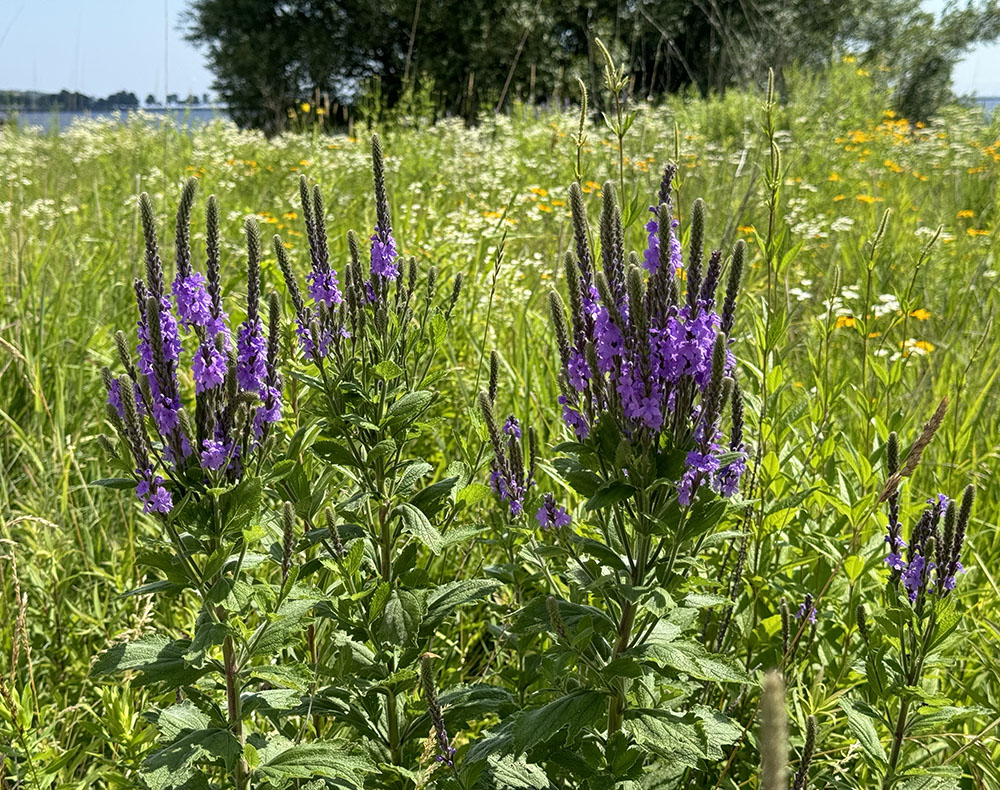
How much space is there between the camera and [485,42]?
21375 millimetres

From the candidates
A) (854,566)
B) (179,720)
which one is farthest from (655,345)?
(179,720)

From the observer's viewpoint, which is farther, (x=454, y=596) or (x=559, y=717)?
(x=454, y=596)

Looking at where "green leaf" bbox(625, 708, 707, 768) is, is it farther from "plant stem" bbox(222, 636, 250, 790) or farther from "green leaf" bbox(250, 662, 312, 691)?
"plant stem" bbox(222, 636, 250, 790)

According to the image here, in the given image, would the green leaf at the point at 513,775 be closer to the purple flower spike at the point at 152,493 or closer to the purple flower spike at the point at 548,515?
the purple flower spike at the point at 548,515

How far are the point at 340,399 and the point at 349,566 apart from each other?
36cm

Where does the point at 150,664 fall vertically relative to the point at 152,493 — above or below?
below

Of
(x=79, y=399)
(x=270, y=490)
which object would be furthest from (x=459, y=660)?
(x=79, y=399)

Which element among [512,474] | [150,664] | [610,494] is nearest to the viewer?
[610,494]

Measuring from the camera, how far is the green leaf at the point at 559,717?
141cm

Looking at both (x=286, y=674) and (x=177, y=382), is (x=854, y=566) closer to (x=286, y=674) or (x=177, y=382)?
(x=286, y=674)

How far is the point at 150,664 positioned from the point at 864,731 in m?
1.42

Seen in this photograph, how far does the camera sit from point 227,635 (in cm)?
148

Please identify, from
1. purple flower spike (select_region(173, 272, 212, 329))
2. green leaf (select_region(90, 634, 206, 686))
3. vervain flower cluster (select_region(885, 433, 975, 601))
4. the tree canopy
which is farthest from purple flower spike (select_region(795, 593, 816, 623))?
the tree canopy

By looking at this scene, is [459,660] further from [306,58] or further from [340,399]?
[306,58]
